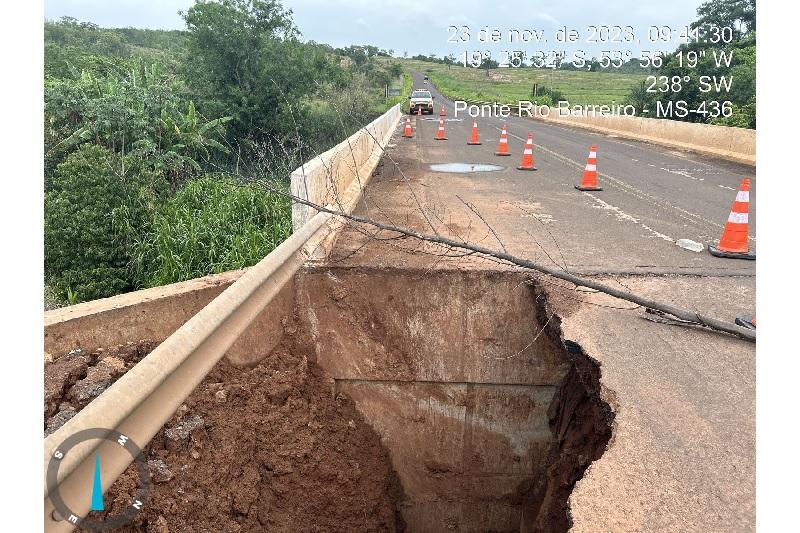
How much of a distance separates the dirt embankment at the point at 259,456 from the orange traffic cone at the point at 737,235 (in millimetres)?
4211

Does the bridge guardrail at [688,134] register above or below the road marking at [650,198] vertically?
above

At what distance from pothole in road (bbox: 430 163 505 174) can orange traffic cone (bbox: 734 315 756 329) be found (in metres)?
8.16

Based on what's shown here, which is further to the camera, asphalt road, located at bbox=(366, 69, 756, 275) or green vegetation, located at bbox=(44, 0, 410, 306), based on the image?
green vegetation, located at bbox=(44, 0, 410, 306)

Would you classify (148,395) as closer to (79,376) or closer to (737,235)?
(79,376)

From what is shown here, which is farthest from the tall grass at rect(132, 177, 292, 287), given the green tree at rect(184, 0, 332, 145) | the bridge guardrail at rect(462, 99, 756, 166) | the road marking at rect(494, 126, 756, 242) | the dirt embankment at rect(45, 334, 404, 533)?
the green tree at rect(184, 0, 332, 145)

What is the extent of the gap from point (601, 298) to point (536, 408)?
1456mm

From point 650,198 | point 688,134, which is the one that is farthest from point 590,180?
point 688,134

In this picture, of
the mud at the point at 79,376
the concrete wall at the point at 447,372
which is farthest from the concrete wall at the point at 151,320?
the concrete wall at the point at 447,372

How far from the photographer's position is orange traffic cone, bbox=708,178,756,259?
6137 millimetres

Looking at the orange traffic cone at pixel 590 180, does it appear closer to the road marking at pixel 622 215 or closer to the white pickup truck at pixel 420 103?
the road marking at pixel 622 215

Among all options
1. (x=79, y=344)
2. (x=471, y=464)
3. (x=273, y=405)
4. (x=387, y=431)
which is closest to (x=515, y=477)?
(x=471, y=464)

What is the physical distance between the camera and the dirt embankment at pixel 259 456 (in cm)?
377

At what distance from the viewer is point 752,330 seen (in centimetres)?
421

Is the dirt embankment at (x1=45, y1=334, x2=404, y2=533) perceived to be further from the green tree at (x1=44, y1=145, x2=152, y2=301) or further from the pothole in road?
the pothole in road
